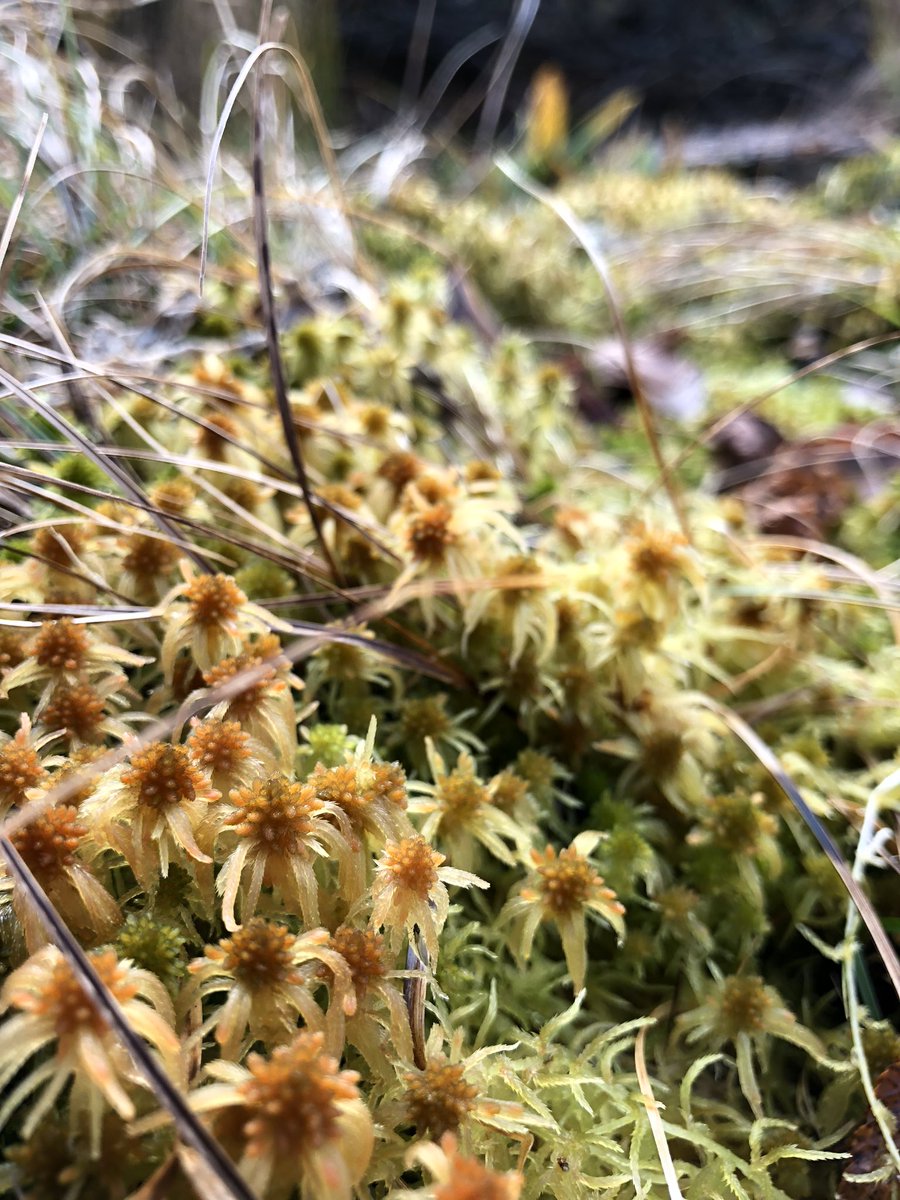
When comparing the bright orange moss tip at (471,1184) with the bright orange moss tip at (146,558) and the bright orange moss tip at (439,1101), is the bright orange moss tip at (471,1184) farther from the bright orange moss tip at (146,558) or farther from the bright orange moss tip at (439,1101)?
the bright orange moss tip at (146,558)

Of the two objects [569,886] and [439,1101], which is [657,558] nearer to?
[569,886]

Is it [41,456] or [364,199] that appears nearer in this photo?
[41,456]

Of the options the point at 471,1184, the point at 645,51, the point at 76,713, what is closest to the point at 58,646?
the point at 76,713

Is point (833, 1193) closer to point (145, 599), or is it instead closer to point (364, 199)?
point (145, 599)

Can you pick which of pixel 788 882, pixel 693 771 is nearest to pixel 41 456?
pixel 693 771

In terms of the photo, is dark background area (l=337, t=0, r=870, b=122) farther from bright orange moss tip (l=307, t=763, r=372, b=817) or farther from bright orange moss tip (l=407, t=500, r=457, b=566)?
bright orange moss tip (l=307, t=763, r=372, b=817)

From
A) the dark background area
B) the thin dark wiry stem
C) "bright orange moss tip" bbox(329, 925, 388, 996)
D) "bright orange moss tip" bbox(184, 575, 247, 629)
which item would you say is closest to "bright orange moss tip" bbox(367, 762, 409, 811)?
"bright orange moss tip" bbox(329, 925, 388, 996)
